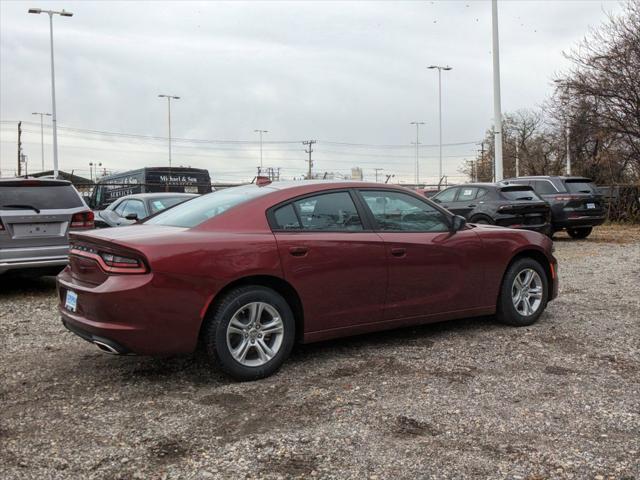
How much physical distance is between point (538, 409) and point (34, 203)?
673 cm

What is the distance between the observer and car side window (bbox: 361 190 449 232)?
5141 millimetres

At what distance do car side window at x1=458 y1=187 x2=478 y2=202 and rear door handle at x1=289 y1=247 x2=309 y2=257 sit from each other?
9.91 metres

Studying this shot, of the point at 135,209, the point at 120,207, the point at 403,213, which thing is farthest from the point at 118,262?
the point at 120,207

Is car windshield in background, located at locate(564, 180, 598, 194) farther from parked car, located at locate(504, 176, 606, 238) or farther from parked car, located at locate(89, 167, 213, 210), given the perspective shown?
parked car, located at locate(89, 167, 213, 210)

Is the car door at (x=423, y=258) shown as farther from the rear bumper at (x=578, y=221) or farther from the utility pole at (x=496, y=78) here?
the utility pole at (x=496, y=78)

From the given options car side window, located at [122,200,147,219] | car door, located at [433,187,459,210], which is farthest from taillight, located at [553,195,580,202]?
car side window, located at [122,200,147,219]

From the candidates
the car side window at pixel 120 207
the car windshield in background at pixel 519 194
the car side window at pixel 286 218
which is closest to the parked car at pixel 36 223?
the car side window at pixel 120 207

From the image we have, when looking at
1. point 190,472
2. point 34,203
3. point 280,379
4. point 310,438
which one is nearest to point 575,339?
point 280,379

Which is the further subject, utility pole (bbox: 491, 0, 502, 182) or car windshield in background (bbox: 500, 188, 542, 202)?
utility pole (bbox: 491, 0, 502, 182)

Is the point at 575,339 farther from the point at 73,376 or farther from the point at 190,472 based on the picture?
the point at 73,376

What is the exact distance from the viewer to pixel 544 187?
50.5ft

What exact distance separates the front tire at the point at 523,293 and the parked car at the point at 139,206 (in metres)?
6.00

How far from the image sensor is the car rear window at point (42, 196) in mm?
7754

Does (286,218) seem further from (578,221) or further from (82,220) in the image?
(578,221)
